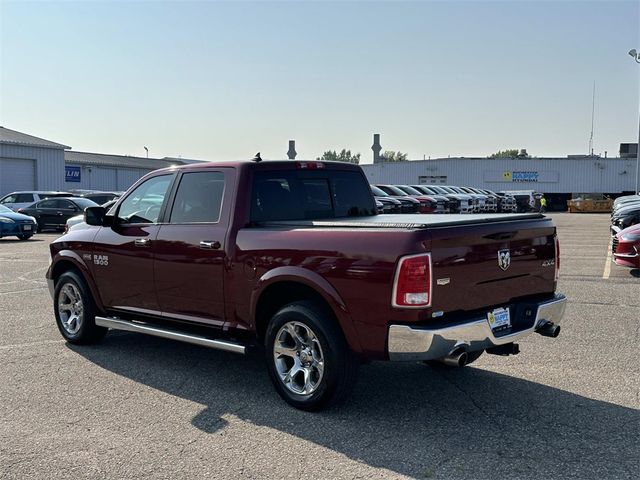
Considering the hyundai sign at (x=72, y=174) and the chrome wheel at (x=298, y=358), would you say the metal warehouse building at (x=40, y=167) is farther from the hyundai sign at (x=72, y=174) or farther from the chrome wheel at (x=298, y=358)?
the chrome wheel at (x=298, y=358)

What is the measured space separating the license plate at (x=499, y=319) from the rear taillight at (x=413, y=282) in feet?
2.19

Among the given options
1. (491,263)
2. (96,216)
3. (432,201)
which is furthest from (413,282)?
(432,201)

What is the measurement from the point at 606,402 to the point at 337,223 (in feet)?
8.28

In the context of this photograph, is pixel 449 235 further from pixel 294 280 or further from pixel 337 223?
pixel 294 280

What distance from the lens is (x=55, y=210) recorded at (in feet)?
82.8

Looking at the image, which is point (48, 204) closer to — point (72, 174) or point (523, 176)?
point (72, 174)

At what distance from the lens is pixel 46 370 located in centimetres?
615

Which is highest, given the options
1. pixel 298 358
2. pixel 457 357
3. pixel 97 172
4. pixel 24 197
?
pixel 97 172

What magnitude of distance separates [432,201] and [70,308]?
84.9 ft

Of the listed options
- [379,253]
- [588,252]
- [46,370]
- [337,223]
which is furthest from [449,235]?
[588,252]

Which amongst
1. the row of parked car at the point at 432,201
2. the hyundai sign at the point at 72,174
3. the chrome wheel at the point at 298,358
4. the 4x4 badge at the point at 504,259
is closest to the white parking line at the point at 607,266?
the 4x4 badge at the point at 504,259

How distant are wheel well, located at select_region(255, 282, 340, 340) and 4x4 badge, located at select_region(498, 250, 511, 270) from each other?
1370mm

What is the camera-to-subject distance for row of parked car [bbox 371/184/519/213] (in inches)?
1118

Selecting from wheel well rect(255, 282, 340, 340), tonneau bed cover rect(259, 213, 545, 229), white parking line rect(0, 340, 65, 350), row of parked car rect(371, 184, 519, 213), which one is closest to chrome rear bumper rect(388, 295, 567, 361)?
tonneau bed cover rect(259, 213, 545, 229)
